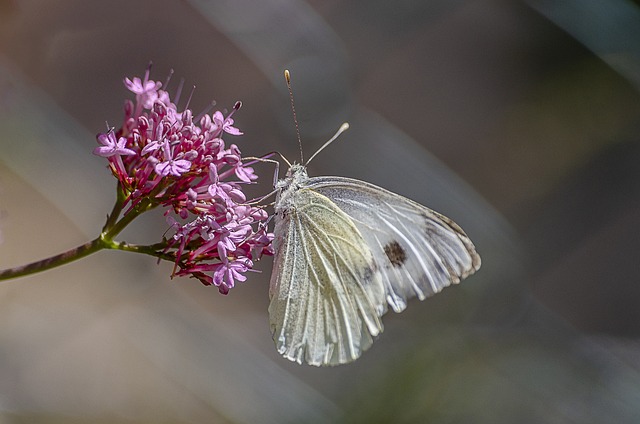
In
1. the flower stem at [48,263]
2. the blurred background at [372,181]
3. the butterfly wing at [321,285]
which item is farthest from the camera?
the blurred background at [372,181]

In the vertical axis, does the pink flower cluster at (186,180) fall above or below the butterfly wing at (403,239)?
below

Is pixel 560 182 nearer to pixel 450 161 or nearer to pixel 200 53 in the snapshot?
pixel 450 161

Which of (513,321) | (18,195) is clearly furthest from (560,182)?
(18,195)

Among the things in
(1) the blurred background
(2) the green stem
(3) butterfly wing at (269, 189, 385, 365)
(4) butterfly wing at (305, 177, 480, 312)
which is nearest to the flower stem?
(2) the green stem

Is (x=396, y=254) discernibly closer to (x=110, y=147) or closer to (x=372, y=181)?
(x=110, y=147)

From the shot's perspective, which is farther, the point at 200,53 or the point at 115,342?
the point at 200,53

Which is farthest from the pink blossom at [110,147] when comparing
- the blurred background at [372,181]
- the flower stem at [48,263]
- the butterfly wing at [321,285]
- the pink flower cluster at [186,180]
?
the blurred background at [372,181]

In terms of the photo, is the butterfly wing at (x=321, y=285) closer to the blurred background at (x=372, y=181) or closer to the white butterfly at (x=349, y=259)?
the white butterfly at (x=349, y=259)
